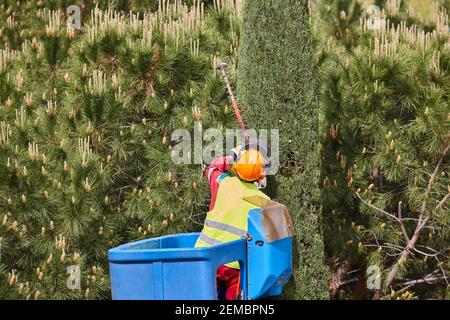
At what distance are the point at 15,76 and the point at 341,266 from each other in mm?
3770

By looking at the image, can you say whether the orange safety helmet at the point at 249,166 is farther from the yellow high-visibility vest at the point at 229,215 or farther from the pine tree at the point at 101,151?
the pine tree at the point at 101,151

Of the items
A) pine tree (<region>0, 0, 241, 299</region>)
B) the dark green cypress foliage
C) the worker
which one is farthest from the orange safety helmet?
pine tree (<region>0, 0, 241, 299</region>)

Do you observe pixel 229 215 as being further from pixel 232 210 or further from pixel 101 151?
pixel 101 151

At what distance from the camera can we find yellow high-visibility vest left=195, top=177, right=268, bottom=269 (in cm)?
576

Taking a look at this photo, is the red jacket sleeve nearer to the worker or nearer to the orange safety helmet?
the worker

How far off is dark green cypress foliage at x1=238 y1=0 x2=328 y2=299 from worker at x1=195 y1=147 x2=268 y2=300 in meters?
1.21

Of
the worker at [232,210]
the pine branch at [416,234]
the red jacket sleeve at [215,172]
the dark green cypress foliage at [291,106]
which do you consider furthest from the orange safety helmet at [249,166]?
the pine branch at [416,234]

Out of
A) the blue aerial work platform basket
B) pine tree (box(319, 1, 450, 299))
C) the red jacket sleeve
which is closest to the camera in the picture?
the blue aerial work platform basket

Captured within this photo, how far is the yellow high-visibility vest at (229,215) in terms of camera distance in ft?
18.9

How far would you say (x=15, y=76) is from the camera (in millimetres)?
8195

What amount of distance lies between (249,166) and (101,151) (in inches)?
83.2

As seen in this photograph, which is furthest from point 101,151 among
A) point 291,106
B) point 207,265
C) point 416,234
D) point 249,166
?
point 416,234

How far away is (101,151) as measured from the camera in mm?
7617

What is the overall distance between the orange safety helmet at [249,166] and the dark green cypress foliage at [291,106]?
3.98ft
